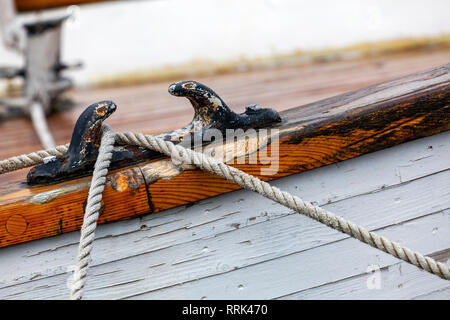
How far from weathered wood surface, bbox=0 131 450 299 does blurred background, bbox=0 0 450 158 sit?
0.59 meters

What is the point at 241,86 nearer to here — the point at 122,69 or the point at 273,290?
the point at 273,290

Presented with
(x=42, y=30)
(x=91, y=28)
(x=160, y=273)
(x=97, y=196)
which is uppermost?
(x=91, y=28)

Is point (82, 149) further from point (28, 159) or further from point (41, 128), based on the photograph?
point (41, 128)

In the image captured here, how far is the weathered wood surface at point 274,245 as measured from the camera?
89 cm

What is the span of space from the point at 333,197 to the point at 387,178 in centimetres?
14

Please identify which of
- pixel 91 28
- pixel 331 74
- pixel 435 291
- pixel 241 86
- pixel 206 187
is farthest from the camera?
pixel 91 28

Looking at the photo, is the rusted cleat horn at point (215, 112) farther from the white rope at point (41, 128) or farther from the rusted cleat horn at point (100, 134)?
the white rope at point (41, 128)

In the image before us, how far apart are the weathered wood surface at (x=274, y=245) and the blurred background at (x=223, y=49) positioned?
590 millimetres

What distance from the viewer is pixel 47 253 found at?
86 centimetres

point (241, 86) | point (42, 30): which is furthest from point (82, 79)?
point (241, 86)

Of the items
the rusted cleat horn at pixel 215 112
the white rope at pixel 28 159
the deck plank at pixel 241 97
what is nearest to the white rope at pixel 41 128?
the deck plank at pixel 241 97

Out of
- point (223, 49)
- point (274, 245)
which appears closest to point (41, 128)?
point (274, 245)

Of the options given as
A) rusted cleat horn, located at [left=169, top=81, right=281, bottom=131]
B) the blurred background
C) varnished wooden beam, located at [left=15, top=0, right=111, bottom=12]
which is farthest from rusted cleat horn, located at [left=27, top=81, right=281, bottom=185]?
varnished wooden beam, located at [left=15, top=0, right=111, bottom=12]

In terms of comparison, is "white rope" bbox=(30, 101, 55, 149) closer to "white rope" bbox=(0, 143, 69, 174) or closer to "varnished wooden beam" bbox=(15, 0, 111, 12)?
"white rope" bbox=(0, 143, 69, 174)
